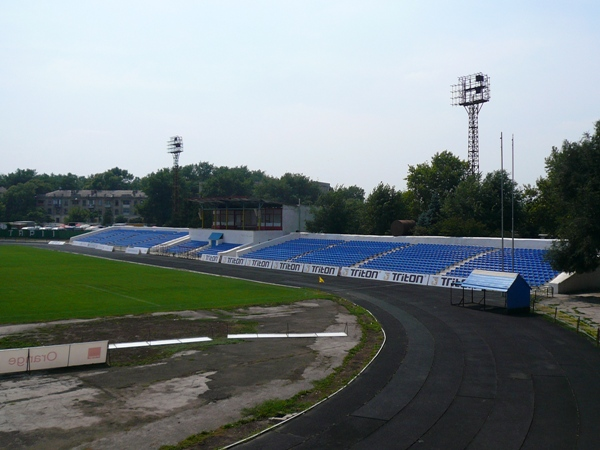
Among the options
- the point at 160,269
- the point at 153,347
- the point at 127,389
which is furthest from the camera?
the point at 160,269

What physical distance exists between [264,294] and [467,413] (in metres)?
26.4

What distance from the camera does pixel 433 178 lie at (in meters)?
88.7

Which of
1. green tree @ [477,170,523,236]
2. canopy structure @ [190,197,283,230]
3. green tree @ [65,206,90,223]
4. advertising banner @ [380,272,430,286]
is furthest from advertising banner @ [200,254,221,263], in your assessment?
green tree @ [65,206,90,223]

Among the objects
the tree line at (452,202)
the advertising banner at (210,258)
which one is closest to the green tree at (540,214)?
the tree line at (452,202)

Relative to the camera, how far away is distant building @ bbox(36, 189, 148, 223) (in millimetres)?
177000

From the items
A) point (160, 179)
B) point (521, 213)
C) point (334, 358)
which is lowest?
point (334, 358)

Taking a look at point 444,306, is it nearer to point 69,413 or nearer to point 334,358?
point 334,358

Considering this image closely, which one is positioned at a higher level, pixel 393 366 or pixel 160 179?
pixel 160 179

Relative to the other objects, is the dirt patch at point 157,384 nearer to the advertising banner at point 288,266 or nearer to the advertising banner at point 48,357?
the advertising banner at point 48,357

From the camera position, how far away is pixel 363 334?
84.6 ft

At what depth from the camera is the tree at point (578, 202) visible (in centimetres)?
3522

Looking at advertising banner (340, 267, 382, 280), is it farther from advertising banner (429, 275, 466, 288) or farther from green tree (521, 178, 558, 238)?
green tree (521, 178, 558, 238)

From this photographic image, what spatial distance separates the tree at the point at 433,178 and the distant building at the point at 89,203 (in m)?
114

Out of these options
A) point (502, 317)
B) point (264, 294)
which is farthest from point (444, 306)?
point (264, 294)
